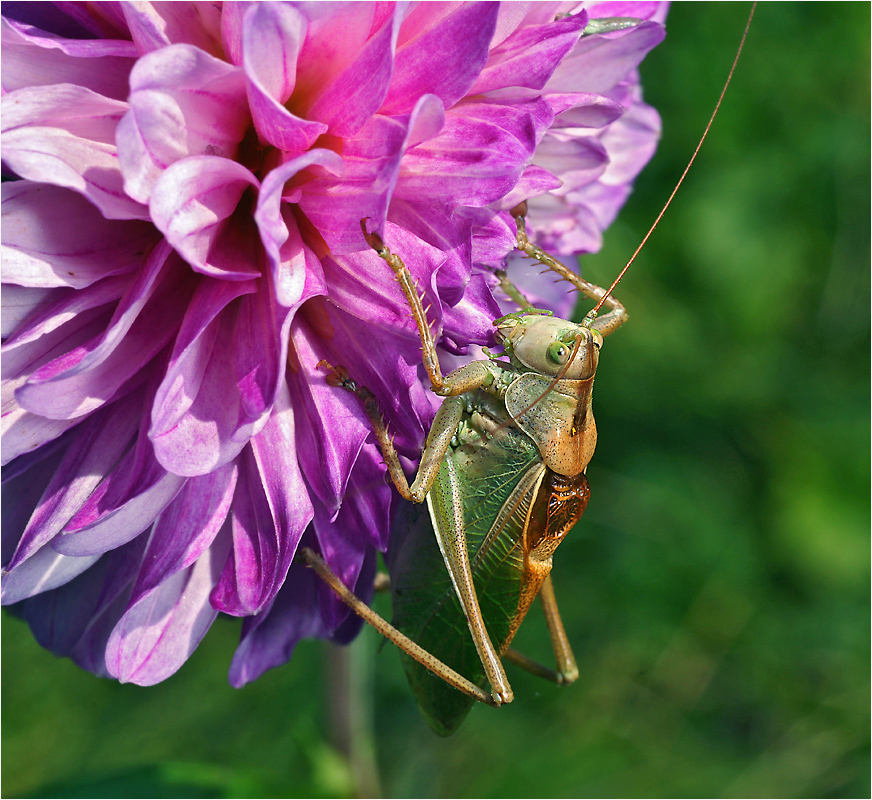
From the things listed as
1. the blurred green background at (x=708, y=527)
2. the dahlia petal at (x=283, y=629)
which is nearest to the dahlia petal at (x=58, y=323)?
the dahlia petal at (x=283, y=629)

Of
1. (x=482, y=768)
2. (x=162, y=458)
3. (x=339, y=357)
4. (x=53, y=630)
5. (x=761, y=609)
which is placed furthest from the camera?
(x=761, y=609)

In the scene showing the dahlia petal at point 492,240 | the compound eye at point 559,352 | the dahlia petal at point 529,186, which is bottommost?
the compound eye at point 559,352

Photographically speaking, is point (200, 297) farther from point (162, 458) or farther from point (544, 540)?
point (544, 540)

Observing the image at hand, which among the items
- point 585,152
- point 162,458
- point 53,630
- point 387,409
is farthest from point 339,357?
point 53,630

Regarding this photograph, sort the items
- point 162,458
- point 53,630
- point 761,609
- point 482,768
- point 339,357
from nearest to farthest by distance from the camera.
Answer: point 162,458, point 339,357, point 53,630, point 482,768, point 761,609

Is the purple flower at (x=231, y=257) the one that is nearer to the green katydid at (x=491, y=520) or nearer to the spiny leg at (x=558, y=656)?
the green katydid at (x=491, y=520)

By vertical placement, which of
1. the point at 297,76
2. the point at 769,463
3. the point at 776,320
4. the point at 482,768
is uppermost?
the point at 297,76

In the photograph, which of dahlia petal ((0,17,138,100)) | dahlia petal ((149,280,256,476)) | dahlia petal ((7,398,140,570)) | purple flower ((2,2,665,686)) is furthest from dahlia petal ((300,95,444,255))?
dahlia petal ((7,398,140,570))

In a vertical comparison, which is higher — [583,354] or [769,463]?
[583,354]
